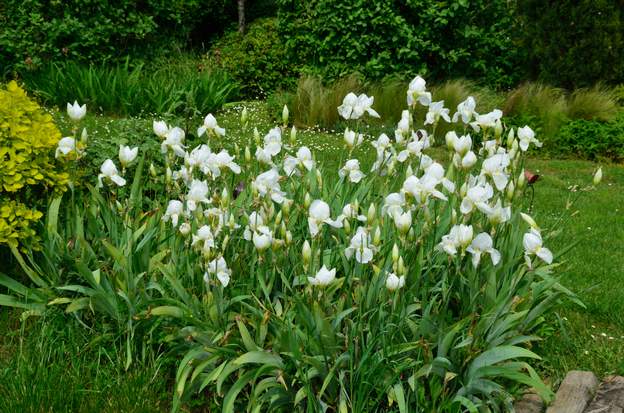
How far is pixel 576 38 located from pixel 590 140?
69.7 inches

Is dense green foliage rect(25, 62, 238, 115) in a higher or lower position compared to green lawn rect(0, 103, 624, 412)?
lower

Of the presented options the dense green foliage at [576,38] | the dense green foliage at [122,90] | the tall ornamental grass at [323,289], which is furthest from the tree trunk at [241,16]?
the tall ornamental grass at [323,289]

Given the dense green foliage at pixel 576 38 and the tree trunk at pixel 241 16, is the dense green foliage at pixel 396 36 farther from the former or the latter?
the tree trunk at pixel 241 16

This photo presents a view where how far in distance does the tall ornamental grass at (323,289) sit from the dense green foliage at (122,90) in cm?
474

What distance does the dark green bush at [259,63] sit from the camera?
33.2ft

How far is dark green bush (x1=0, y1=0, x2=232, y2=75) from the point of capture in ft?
30.3

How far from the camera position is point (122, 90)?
8289mm

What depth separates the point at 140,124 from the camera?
472 cm

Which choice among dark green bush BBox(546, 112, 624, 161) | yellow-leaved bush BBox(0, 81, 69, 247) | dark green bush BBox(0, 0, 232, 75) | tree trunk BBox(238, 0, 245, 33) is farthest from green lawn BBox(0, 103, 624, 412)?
tree trunk BBox(238, 0, 245, 33)

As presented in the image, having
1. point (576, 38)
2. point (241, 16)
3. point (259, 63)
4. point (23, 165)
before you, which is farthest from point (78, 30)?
point (23, 165)

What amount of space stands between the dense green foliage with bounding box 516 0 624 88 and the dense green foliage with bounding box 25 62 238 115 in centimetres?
400

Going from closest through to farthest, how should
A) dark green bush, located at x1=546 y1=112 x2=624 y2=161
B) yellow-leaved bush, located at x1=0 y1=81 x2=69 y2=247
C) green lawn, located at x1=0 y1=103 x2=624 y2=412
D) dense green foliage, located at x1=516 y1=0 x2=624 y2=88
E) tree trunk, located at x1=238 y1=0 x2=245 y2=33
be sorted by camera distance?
green lawn, located at x1=0 y1=103 x2=624 y2=412 → yellow-leaved bush, located at x1=0 y1=81 x2=69 y2=247 → dark green bush, located at x1=546 y1=112 x2=624 y2=161 → dense green foliage, located at x1=516 y1=0 x2=624 y2=88 → tree trunk, located at x1=238 y1=0 x2=245 y2=33

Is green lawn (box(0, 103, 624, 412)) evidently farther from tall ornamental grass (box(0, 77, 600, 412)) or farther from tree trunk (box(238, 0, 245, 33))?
tree trunk (box(238, 0, 245, 33))

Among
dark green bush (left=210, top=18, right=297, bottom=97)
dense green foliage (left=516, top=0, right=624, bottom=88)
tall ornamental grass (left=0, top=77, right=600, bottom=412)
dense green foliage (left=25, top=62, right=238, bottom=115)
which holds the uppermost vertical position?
tall ornamental grass (left=0, top=77, right=600, bottom=412)
